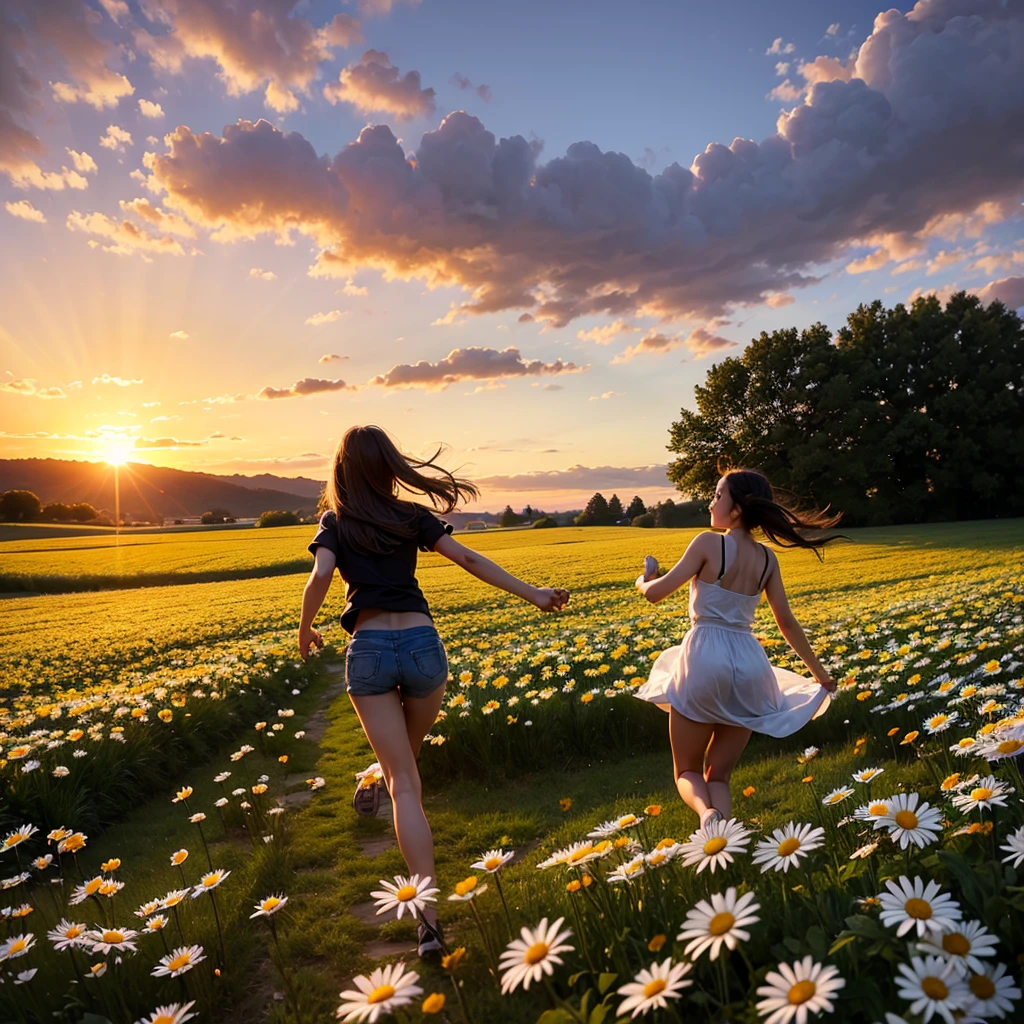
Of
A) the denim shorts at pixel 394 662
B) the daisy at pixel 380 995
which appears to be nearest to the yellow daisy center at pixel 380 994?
the daisy at pixel 380 995

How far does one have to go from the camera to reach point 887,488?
5053 cm

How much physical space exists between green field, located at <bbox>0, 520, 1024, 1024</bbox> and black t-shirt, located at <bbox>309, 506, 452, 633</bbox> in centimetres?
153

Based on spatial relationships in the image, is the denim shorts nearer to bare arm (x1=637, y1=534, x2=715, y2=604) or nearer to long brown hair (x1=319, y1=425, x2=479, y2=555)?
long brown hair (x1=319, y1=425, x2=479, y2=555)

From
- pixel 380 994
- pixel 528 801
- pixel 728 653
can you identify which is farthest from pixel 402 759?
pixel 528 801

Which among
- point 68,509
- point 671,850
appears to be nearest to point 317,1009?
point 671,850

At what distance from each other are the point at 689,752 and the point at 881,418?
53195 millimetres

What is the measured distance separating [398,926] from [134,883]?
2.34 metres

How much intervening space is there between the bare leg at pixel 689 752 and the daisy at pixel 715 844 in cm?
168

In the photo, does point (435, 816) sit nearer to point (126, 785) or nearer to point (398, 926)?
point (398, 926)

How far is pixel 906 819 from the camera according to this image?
95.7 inches

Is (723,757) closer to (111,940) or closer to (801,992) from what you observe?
(801,992)

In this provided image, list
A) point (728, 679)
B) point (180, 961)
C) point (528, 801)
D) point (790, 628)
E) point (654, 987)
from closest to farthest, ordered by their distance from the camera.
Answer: point (654, 987)
point (180, 961)
point (728, 679)
point (790, 628)
point (528, 801)

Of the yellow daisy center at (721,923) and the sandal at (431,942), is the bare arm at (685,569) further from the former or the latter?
the yellow daisy center at (721,923)

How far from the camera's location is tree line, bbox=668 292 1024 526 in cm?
4825
